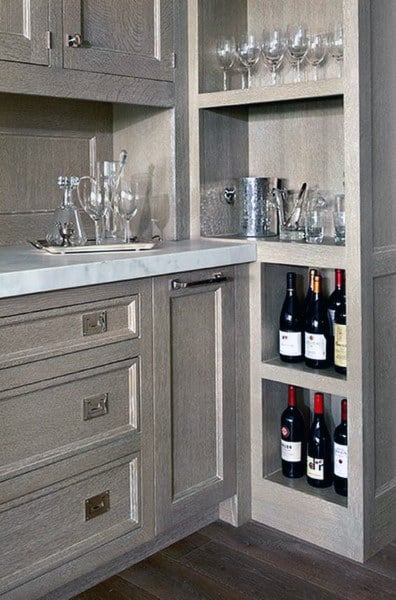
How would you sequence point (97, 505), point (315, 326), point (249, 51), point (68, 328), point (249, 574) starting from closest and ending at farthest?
point (68, 328) → point (97, 505) → point (249, 574) → point (315, 326) → point (249, 51)

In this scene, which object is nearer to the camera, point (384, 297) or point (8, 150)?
point (384, 297)

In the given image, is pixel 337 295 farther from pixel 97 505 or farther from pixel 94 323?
pixel 97 505

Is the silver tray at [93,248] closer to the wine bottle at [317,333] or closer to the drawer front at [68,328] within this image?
the drawer front at [68,328]

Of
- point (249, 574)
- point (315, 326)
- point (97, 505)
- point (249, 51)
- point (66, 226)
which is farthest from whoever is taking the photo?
point (249, 51)

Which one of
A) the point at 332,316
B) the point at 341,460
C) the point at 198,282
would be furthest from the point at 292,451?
the point at 198,282

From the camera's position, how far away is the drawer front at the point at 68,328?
1.83m

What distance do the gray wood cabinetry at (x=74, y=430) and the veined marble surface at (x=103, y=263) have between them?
37 millimetres

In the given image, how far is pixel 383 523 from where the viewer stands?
2.37 m

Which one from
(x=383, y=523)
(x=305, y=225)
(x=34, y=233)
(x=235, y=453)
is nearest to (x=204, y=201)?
(x=305, y=225)

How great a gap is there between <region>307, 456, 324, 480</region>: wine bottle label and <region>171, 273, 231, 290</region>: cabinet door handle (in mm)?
624

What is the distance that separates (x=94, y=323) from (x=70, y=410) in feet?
0.74

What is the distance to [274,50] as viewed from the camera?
2.48 meters

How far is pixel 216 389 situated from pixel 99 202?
0.67m

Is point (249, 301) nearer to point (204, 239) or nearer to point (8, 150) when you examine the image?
point (204, 239)
